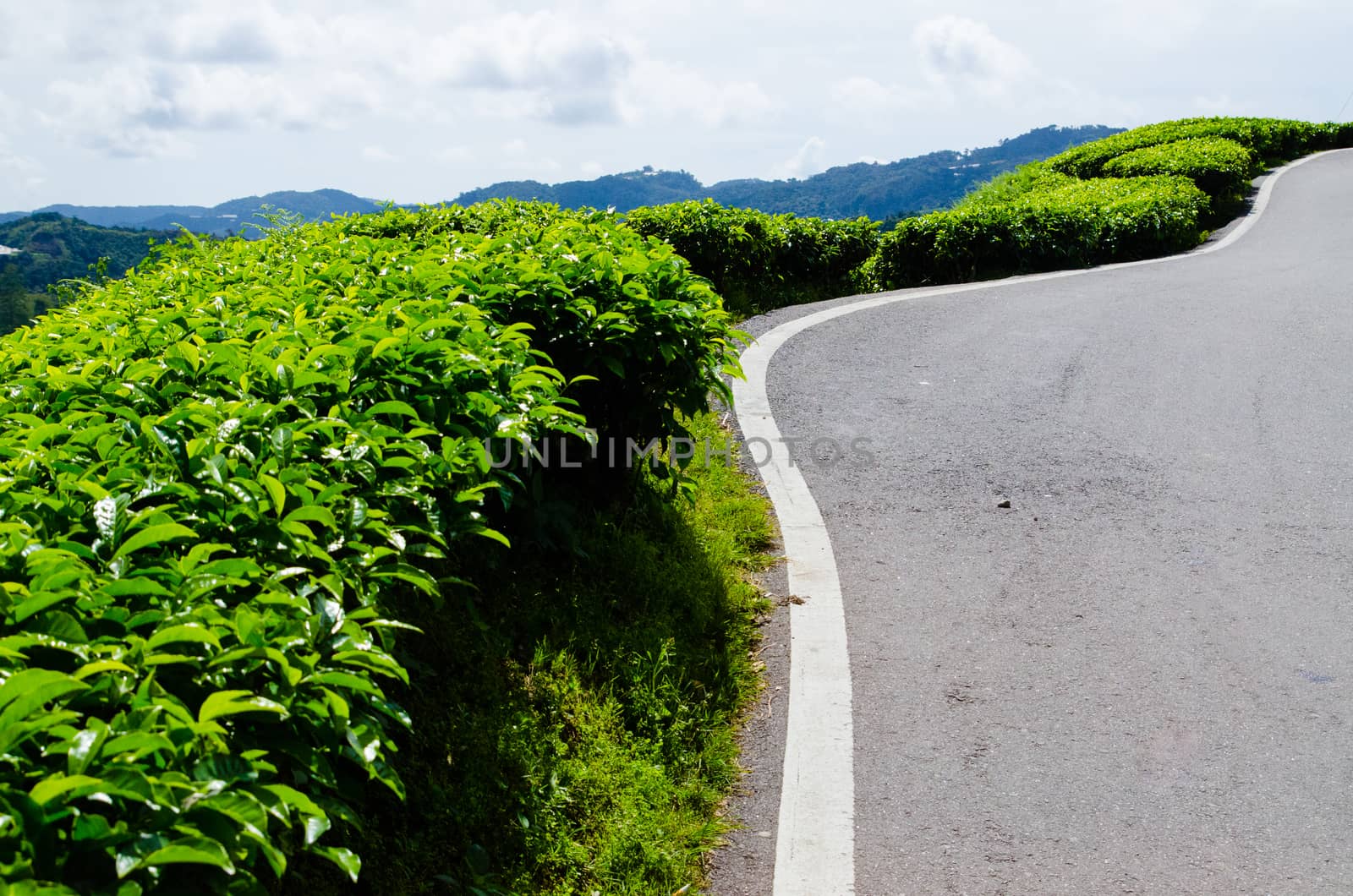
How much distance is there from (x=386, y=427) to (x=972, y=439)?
4735 millimetres

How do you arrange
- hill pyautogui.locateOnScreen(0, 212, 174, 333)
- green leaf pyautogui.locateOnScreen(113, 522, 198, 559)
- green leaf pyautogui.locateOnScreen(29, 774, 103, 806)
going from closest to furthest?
green leaf pyautogui.locateOnScreen(29, 774, 103, 806), green leaf pyautogui.locateOnScreen(113, 522, 198, 559), hill pyautogui.locateOnScreen(0, 212, 174, 333)

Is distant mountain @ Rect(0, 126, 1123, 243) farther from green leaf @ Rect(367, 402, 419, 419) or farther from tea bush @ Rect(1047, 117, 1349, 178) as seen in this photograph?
green leaf @ Rect(367, 402, 419, 419)

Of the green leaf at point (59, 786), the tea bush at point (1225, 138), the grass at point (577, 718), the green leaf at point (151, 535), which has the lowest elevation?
the grass at point (577, 718)

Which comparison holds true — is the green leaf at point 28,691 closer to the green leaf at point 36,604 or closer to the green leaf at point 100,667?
the green leaf at point 100,667

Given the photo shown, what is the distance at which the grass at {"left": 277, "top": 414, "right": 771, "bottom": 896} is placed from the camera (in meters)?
3.06

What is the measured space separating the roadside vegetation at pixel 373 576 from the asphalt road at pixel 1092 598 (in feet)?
2.20

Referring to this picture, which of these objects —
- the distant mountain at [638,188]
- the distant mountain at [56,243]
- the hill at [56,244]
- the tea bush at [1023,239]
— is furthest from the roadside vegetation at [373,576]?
the distant mountain at [638,188]

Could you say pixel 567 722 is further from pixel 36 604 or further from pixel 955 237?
pixel 955 237

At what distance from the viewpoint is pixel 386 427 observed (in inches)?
112

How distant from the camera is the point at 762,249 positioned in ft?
Answer: 38.5

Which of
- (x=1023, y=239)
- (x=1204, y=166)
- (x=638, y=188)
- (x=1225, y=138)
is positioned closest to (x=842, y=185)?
(x=638, y=188)

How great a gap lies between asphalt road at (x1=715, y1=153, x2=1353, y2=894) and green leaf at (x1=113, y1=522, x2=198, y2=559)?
193cm

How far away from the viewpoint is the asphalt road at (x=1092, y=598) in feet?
10.3

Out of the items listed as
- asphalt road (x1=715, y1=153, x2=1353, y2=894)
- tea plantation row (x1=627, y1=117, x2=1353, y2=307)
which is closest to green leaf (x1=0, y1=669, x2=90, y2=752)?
asphalt road (x1=715, y1=153, x2=1353, y2=894)
